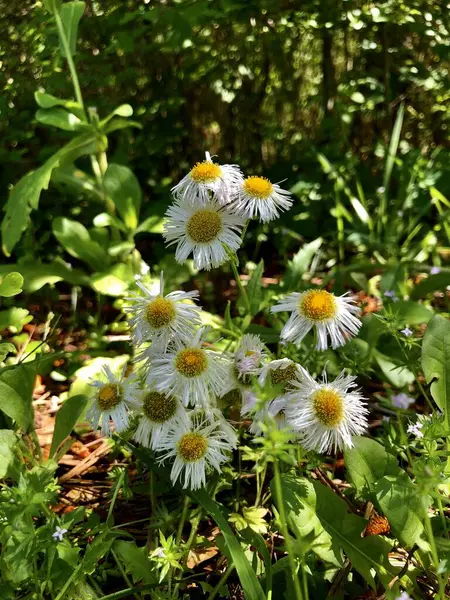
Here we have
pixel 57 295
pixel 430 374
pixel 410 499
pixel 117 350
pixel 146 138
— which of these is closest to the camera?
pixel 410 499

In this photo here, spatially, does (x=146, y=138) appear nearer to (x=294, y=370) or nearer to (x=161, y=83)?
(x=161, y=83)

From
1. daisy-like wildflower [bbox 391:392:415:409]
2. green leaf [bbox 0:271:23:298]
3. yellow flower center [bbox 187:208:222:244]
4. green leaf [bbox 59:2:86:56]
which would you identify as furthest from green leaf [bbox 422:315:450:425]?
green leaf [bbox 59:2:86:56]

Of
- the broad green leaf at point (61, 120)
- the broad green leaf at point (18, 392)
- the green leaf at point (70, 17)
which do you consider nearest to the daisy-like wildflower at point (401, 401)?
the broad green leaf at point (18, 392)

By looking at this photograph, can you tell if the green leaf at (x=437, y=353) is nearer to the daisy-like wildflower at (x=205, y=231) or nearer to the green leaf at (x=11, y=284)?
the daisy-like wildflower at (x=205, y=231)

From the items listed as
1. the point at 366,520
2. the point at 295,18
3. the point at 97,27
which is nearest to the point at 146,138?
the point at 97,27

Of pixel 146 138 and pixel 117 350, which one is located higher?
pixel 146 138

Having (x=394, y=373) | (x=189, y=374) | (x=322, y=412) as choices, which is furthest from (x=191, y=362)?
(x=394, y=373)

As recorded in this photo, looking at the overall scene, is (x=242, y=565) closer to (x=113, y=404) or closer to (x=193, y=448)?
(x=193, y=448)
